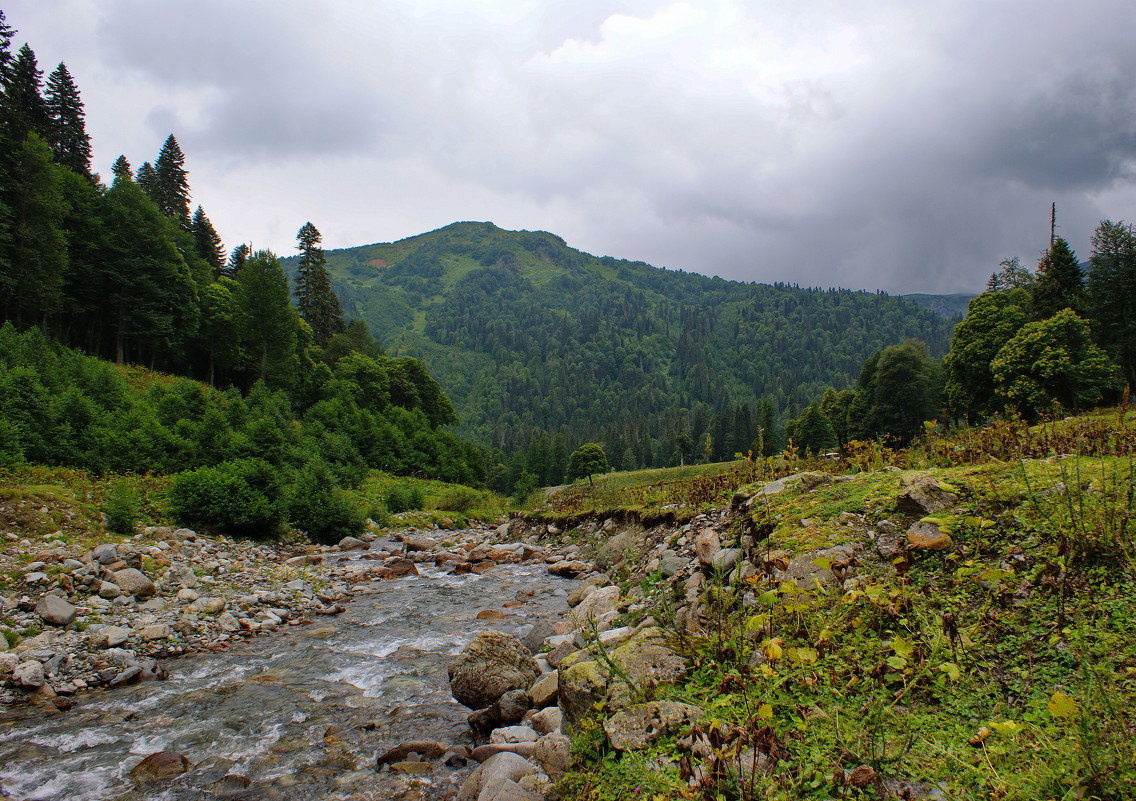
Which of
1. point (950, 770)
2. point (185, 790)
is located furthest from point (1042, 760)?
point (185, 790)

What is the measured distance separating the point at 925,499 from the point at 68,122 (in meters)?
72.6

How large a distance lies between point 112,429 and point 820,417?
261ft

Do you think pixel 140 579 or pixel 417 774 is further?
pixel 140 579

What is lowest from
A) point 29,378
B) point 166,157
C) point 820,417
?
point 820,417

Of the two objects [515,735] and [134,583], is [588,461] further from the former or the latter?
[515,735]

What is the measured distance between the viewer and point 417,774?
625 cm

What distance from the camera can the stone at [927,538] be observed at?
5.16m

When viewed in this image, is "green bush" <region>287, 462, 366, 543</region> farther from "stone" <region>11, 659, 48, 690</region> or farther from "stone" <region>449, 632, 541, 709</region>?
"stone" <region>449, 632, 541, 709</region>

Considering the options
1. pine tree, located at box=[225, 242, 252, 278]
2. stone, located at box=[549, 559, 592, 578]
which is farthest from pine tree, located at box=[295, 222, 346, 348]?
stone, located at box=[549, 559, 592, 578]

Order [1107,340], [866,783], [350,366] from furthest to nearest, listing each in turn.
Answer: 1. [350,366]
2. [1107,340]
3. [866,783]

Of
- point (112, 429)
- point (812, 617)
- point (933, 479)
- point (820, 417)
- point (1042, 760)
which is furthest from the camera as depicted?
point (820, 417)

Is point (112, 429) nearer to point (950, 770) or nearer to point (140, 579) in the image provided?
point (140, 579)

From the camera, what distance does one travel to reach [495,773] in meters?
5.29

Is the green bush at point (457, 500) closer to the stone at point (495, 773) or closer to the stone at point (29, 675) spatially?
the stone at point (29, 675)
